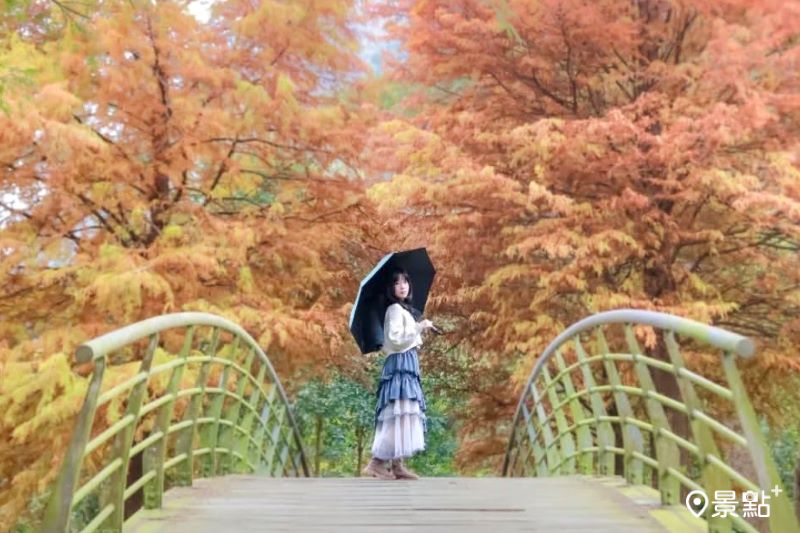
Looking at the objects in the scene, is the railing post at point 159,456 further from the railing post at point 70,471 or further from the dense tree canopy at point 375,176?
the dense tree canopy at point 375,176

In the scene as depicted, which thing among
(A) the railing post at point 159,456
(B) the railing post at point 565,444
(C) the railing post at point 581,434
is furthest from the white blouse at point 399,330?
(A) the railing post at point 159,456

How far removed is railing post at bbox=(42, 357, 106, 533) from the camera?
8.13 ft

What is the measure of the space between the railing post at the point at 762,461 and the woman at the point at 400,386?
3.06m

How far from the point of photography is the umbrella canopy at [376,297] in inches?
221

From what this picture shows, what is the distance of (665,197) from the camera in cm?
721

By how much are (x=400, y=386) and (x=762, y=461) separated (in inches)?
132

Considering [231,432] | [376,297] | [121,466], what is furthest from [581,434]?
[121,466]

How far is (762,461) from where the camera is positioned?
2.52 m

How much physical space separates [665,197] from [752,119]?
0.95 metres

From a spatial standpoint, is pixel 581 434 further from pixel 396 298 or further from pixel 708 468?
pixel 708 468

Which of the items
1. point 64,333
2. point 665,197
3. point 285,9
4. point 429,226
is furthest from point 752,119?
point 64,333

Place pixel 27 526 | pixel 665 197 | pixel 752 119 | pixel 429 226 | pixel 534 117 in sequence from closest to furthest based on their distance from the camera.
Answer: pixel 752 119, pixel 665 197, pixel 429 226, pixel 534 117, pixel 27 526

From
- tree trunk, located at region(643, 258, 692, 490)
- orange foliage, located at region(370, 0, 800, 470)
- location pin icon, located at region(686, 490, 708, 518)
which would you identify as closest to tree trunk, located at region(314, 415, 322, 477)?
orange foliage, located at region(370, 0, 800, 470)

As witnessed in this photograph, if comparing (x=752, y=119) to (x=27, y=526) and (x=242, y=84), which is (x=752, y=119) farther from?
(x=27, y=526)
